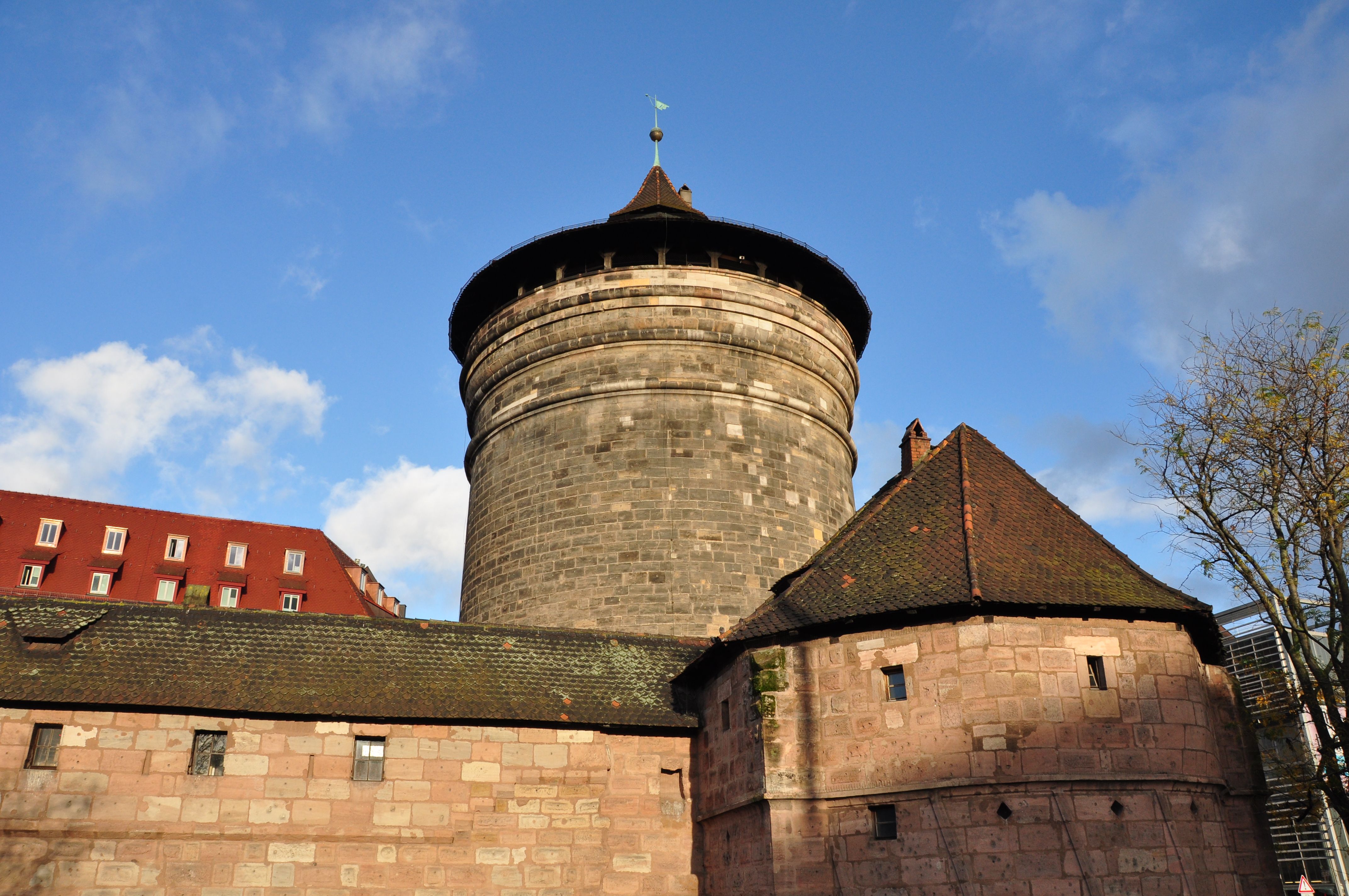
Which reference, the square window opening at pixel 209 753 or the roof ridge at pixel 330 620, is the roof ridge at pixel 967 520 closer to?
the roof ridge at pixel 330 620

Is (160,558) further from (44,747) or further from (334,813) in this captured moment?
(334,813)

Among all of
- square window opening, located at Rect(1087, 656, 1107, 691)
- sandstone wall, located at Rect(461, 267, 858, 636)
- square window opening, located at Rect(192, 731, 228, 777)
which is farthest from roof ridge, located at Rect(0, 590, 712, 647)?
square window opening, located at Rect(1087, 656, 1107, 691)

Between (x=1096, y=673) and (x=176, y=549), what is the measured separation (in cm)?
2842

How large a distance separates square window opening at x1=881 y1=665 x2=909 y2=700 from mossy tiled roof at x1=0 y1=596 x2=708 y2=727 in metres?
3.62

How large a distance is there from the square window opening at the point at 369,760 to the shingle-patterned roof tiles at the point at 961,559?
4.96 meters

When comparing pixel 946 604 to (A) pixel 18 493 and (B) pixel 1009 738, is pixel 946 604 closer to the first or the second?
(B) pixel 1009 738

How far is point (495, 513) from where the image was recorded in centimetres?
2088

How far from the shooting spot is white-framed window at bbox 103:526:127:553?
1237 inches

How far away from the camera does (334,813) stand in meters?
13.7

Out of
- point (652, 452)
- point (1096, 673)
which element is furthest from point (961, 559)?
point (652, 452)

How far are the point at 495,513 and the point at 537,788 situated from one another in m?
7.47

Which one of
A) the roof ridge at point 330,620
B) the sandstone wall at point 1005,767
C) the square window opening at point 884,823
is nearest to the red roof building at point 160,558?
the roof ridge at point 330,620

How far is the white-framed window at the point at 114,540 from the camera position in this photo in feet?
103

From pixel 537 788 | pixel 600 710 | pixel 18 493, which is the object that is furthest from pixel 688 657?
Answer: pixel 18 493
